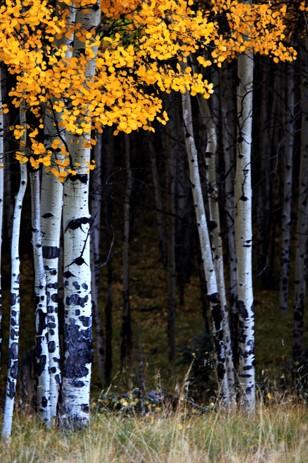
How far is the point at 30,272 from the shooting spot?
2444cm

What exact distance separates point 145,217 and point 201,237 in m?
20.0

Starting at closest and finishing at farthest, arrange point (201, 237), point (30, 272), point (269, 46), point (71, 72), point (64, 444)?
point (64, 444)
point (71, 72)
point (269, 46)
point (201, 237)
point (30, 272)

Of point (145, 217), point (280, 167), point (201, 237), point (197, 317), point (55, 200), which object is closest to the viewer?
point (55, 200)

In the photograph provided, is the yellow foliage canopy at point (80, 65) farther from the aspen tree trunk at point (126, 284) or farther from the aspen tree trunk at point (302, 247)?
the aspen tree trunk at point (126, 284)

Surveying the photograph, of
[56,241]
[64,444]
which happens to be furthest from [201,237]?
[64,444]

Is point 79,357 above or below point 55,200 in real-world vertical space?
below

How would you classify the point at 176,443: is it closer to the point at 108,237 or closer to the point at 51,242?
the point at 51,242

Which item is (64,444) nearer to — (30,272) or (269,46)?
(269,46)

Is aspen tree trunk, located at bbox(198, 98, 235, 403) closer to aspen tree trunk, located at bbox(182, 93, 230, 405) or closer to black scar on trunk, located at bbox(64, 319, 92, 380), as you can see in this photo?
aspen tree trunk, located at bbox(182, 93, 230, 405)

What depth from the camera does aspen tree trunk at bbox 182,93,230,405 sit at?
9.97 m

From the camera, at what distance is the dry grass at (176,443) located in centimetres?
498

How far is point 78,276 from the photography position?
6879mm

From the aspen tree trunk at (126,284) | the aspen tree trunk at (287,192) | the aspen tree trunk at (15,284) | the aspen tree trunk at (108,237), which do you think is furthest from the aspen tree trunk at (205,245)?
the aspen tree trunk at (287,192)

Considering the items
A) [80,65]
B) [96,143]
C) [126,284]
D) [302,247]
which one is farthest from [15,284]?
[126,284]
